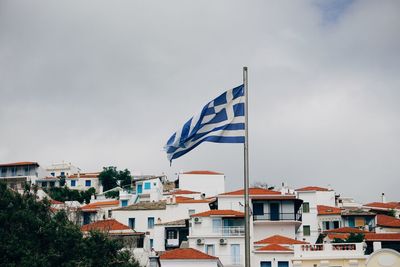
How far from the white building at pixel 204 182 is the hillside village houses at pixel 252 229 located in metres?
0.31

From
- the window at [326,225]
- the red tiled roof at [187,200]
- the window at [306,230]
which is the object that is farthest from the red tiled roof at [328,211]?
the red tiled roof at [187,200]

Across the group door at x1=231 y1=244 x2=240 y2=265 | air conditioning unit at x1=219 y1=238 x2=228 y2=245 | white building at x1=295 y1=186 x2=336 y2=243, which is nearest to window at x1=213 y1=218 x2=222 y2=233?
air conditioning unit at x1=219 y1=238 x2=228 y2=245

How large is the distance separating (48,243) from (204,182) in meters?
50.3

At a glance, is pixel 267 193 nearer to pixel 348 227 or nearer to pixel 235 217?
pixel 235 217

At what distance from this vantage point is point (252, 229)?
2542 inches

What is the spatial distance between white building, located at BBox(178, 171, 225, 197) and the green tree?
47.1m

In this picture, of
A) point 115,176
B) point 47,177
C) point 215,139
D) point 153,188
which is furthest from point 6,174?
point 215,139

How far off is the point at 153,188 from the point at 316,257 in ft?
151

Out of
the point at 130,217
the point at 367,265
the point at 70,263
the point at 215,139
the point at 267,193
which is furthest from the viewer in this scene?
the point at 130,217

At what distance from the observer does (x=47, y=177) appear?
118625 mm

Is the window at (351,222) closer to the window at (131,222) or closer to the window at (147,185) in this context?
the window at (131,222)

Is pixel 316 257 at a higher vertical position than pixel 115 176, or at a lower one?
lower

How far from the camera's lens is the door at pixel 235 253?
59472mm

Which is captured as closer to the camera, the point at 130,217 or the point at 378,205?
the point at 130,217
